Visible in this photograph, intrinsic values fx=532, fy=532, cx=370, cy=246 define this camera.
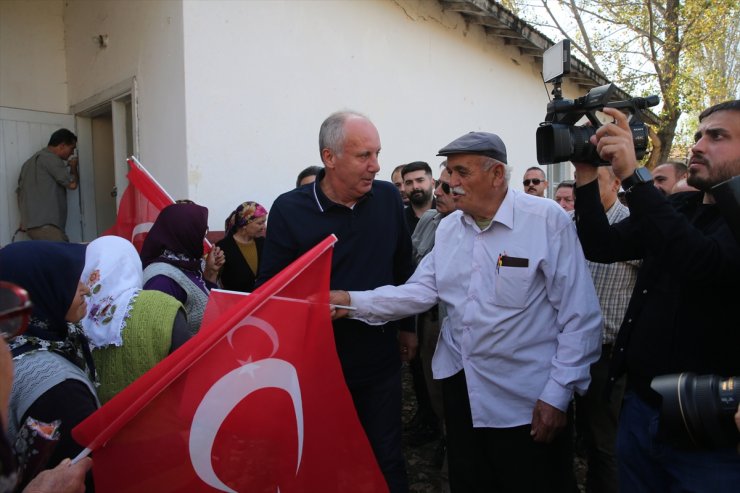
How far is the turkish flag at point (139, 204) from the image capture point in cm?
407

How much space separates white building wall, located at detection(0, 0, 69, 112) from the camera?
217 inches

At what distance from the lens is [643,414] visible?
6.11 feet

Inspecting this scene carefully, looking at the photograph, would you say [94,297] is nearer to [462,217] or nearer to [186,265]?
[186,265]

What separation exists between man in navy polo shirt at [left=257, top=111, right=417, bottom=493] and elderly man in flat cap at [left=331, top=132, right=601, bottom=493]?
0.42 metres

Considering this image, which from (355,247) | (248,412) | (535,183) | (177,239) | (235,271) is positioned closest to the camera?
(248,412)

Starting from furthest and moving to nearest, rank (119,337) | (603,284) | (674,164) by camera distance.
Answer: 1. (674,164)
2. (603,284)
3. (119,337)

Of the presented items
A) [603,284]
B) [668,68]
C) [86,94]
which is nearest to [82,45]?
[86,94]

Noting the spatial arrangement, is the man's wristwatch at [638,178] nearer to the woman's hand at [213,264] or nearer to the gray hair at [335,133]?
the gray hair at [335,133]

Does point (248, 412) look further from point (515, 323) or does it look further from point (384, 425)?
point (515, 323)

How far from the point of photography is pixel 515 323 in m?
2.16

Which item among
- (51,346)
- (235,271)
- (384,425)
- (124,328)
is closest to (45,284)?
(51,346)

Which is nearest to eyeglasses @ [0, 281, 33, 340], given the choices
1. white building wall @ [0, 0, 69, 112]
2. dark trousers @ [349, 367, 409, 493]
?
dark trousers @ [349, 367, 409, 493]

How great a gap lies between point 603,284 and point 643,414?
3.91 ft

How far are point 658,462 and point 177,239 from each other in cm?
255
